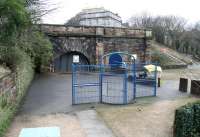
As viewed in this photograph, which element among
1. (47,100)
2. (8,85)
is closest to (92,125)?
(8,85)

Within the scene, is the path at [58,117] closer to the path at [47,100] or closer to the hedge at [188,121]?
the path at [47,100]

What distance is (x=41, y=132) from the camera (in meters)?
7.37

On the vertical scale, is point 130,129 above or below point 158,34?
below

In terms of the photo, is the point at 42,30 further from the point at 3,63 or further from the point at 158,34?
the point at 158,34

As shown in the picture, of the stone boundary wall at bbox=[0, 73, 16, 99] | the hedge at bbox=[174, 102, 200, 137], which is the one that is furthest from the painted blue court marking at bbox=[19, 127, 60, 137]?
the hedge at bbox=[174, 102, 200, 137]

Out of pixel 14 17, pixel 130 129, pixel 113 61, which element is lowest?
pixel 130 129

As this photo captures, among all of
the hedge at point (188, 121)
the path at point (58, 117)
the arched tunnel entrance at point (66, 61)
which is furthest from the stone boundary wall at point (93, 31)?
the hedge at point (188, 121)

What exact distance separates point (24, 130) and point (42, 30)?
16.0m

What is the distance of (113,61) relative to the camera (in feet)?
64.6

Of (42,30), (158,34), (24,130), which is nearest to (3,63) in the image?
(24,130)

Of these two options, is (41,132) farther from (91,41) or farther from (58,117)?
(91,41)

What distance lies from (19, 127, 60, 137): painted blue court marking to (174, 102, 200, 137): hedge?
289cm

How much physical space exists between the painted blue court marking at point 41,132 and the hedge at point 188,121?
9.50 feet

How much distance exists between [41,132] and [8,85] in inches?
75.7
